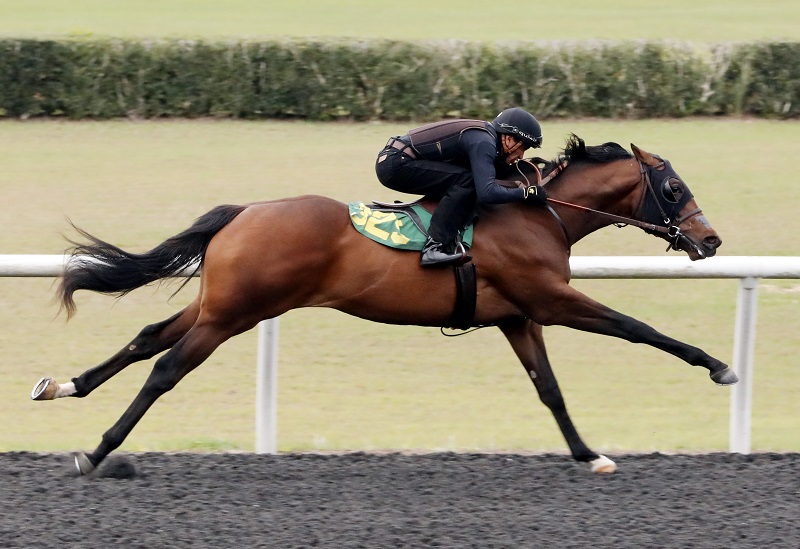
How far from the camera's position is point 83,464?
5145 millimetres

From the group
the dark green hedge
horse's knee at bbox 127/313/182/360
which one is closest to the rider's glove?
horse's knee at bbox 127/313/182/360

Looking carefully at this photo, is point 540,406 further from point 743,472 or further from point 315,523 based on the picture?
point 315,523

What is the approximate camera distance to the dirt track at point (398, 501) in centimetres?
441

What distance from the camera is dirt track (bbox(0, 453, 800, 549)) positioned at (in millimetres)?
4410

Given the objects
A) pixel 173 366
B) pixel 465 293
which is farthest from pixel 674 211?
pixel 173 366

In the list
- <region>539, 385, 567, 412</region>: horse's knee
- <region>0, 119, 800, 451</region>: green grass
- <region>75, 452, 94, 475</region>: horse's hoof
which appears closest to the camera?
<region>75, 452, 94, 475</region>: horse's hoof

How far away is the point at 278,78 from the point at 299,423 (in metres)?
10.3

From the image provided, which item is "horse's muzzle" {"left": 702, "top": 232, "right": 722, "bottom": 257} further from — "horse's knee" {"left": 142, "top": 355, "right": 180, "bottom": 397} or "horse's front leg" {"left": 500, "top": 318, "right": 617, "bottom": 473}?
"horse's knee" {"left": 142, "top": 355, "right": 180, "bottom": 397}

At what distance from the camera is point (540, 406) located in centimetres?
763

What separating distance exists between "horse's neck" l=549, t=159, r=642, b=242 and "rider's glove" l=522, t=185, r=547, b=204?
0.17 metres

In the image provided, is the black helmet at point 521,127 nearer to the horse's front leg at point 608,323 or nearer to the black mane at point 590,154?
the black mane at point 590,154

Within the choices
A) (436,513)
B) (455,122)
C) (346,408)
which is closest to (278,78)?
(346,408)

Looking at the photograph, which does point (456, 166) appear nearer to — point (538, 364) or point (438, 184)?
point (438, 184)

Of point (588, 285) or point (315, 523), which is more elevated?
point (315, 523)
